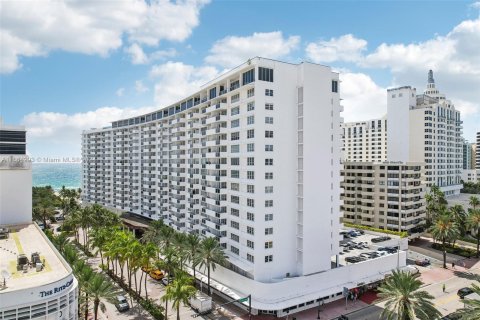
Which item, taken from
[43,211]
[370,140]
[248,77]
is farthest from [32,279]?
[370,140]

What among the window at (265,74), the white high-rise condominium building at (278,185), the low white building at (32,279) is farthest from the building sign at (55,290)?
the window at (265,74)

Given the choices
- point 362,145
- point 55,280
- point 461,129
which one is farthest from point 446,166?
point 55,280

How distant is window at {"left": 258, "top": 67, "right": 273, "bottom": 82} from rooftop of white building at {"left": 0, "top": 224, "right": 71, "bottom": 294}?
39151mm

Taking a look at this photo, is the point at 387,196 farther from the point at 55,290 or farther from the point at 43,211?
the point at 43,211

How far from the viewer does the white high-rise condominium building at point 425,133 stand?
12675 cm

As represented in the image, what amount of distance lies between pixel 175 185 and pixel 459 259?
239ft

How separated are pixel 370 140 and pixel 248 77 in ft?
491

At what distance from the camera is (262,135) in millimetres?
56250

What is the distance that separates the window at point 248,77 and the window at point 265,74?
1238mm

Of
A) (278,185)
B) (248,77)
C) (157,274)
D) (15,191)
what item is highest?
(248,77)

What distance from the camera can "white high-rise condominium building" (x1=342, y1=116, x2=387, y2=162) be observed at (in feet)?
607

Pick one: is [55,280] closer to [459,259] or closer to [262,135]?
[262,135]

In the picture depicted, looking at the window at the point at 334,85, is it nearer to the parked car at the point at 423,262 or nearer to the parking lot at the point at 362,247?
the parking lot at the point at 362,247

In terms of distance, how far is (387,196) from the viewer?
10050cm
